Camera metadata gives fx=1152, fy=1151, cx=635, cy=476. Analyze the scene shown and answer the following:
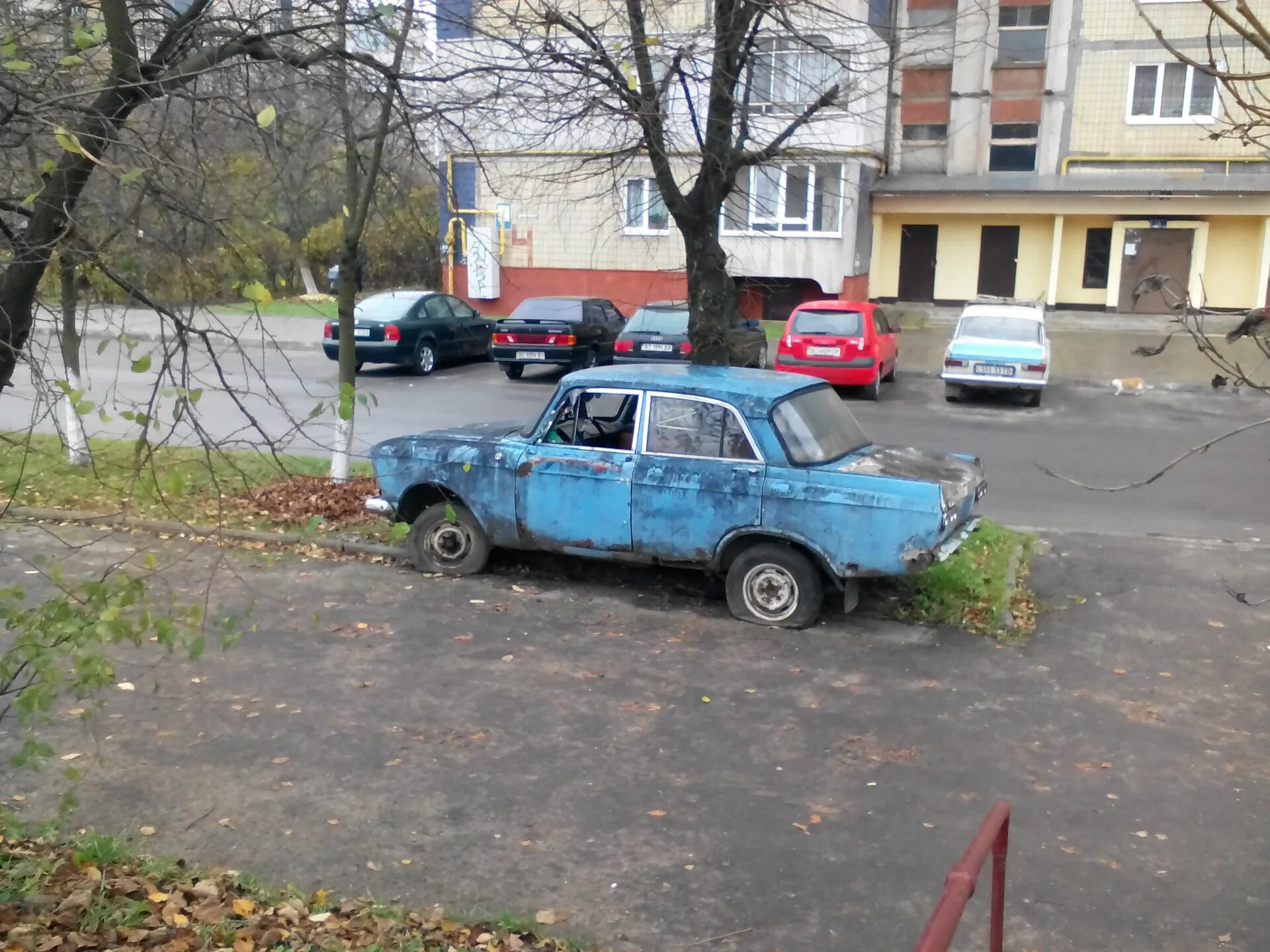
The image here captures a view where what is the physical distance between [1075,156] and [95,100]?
29.4 metres

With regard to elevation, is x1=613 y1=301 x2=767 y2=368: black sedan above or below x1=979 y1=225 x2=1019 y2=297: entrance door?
below

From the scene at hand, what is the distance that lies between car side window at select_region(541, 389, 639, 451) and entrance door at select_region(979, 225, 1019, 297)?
25302 mm

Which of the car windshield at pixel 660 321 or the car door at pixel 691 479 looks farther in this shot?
the car windshield at pixel 660 321

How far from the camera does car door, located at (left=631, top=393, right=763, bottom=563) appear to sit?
24.5 feet

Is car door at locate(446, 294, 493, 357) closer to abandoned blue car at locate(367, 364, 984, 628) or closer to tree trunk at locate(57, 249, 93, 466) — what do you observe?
tree trunk at locate(57, 249, 93, 466)

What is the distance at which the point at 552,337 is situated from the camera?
66.6 ft

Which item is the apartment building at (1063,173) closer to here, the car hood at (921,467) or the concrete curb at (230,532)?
the car hood at (921,467)

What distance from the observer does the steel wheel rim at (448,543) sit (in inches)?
337

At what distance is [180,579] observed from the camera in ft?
27.9

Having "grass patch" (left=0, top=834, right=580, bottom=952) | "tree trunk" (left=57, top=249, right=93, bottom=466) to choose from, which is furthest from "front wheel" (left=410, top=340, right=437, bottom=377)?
"grass patch" (left=0, top=834, right=580, bottom=952)

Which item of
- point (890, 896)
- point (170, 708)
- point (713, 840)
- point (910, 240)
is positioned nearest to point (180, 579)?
point (170, 708)

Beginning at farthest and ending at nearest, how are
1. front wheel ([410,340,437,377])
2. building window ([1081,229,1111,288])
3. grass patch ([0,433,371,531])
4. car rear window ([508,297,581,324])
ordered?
building window ([1081,229,1111,288]) < front wheel ([410,340,437,377]) < car rear window ([508,297,581,324]) < grass patch ([0,433,371,531])

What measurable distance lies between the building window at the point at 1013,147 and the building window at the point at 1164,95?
2.37 metres

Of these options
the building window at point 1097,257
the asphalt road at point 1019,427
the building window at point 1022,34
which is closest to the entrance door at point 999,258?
the building window at point 1097,257
